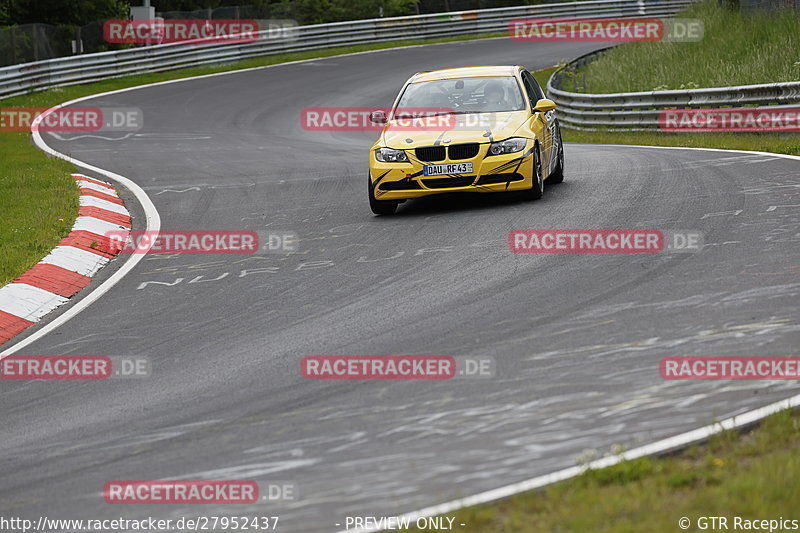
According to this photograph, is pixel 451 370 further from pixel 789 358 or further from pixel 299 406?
pixel 789 358

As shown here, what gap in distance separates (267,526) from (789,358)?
3047 millimetres

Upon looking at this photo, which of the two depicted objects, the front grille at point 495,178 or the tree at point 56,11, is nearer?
the front grille at point 495,178

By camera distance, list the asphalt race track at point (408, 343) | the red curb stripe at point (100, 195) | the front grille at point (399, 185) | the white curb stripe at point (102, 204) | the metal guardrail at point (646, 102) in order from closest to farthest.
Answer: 1. the asphalt race track at point (408, 343)
2. the front grille at point (399, 185)
3. the white curb stripe at point (102, 204)
4. the red curb stripe at point (100, 195)
5. the metal guardrail at point (646, 102)

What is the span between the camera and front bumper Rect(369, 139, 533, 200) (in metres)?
11.8

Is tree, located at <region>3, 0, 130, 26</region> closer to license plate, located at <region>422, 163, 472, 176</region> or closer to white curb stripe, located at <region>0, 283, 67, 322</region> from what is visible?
license plate, located at <region>422, 163, 472, 176</region>

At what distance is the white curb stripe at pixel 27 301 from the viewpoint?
9172 mm

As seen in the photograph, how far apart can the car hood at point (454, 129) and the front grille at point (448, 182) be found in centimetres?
41

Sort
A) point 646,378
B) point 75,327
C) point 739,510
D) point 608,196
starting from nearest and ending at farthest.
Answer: point 739,510
point 646,378
point 75,327
point 608,196

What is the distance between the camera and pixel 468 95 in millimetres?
12977

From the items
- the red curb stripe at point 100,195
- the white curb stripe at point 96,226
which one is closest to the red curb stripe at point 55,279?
the white curb stripe at point 96,226

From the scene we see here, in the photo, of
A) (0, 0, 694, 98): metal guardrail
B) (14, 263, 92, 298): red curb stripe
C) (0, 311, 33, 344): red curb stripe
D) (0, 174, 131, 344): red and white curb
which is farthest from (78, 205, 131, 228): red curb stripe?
(0, 0, 694, 98): metal guardrail

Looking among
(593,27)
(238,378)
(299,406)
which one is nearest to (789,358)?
(299,406)

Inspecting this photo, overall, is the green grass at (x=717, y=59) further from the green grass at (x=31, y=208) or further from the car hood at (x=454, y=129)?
the green grass at (x=31, y=208)

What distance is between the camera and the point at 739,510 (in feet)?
13.2
